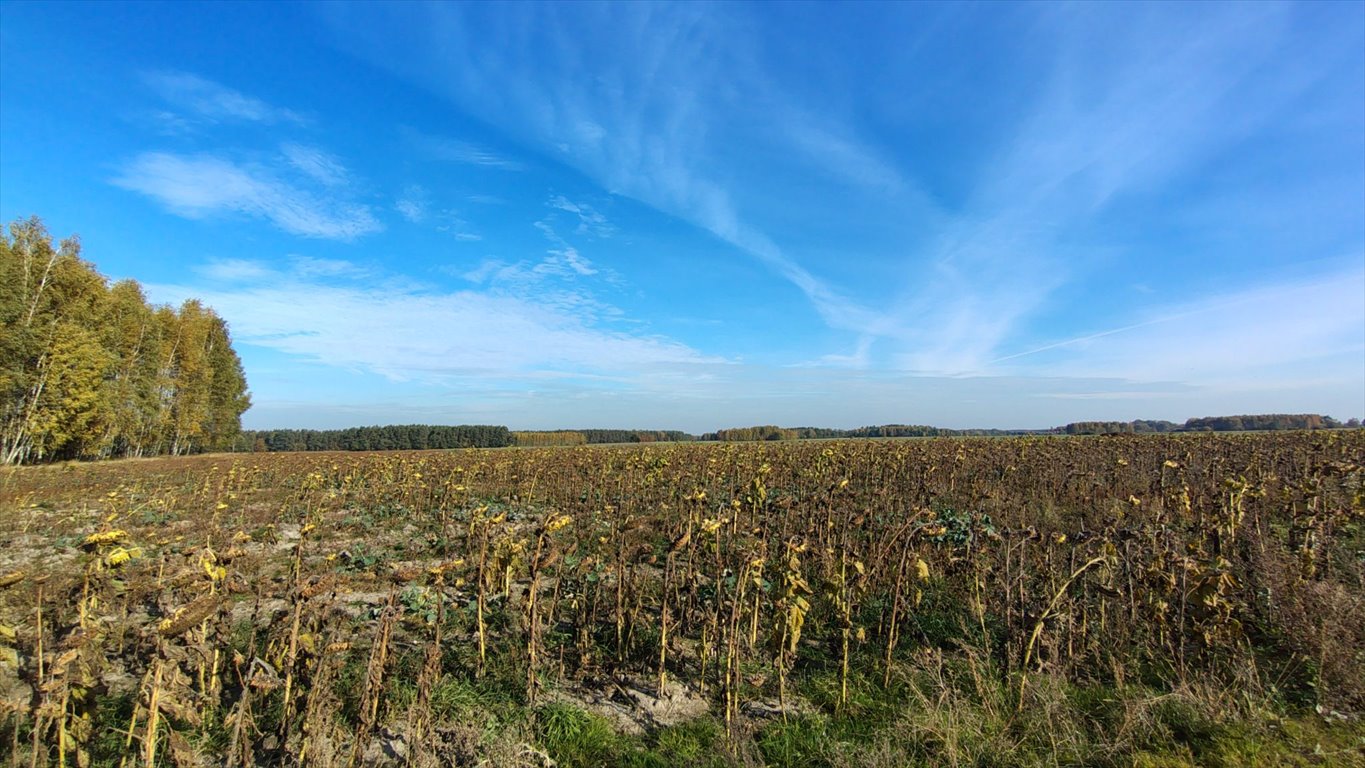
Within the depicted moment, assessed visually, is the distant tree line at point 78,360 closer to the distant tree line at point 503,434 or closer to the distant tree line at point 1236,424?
the distant tree line at point 503,434

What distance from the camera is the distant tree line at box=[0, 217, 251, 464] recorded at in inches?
1122

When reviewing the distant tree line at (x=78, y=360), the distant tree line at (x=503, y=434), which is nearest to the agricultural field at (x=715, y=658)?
the distant tree line at (x=78, y=360)

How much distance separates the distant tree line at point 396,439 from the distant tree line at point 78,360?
2640cm

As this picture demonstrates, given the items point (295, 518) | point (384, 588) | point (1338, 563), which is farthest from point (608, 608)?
point (295, 518)

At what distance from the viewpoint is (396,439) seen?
72000 millimetres

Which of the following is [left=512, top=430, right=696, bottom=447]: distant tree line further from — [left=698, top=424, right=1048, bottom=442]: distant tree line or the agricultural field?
the agricultural field

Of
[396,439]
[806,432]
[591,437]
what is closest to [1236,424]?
[806,432]

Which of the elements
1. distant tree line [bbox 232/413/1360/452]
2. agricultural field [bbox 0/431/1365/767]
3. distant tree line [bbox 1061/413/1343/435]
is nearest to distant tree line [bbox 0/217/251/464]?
distant tree line [bbox 232/413/1360/452]

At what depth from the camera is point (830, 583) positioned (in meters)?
4.64

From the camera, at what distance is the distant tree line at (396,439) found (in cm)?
7188

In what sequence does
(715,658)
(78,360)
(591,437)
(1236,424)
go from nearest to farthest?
(715,658) < (78,360) < (1236,424) < (591,437)

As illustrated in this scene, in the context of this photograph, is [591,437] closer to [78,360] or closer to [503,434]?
[503,434]

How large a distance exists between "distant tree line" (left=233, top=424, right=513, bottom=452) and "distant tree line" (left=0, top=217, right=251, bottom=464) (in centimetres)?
2640

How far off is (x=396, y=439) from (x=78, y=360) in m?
43.1
